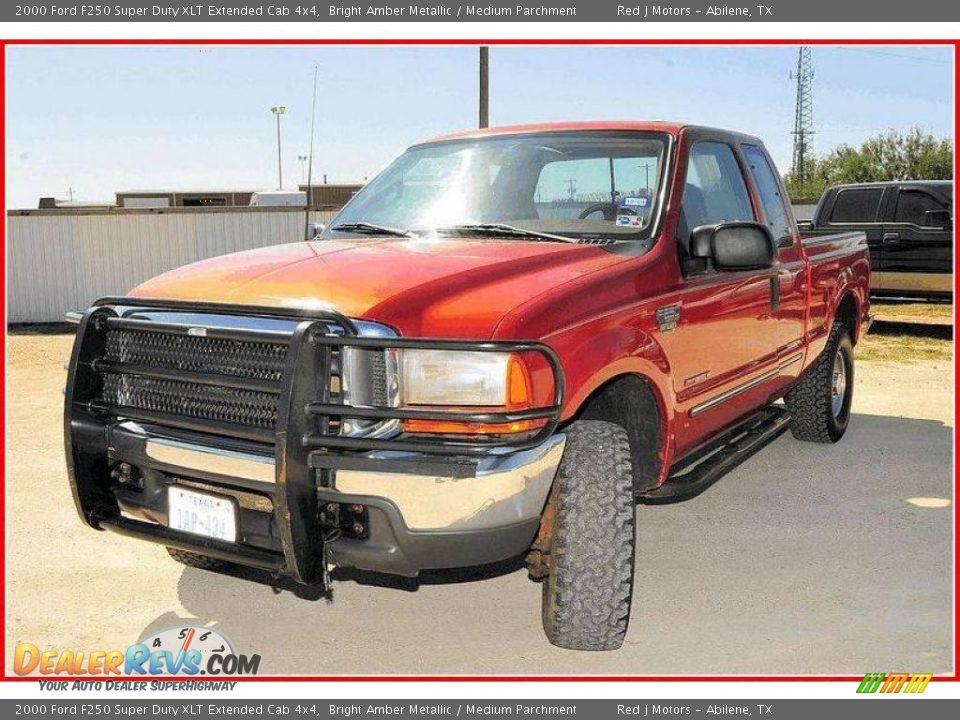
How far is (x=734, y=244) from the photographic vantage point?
405 cm

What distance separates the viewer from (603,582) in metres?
3.31

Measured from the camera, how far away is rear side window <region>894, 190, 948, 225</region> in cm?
1307

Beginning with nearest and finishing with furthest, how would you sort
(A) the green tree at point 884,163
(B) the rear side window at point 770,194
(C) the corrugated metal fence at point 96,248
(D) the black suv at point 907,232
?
(B) the rear side window at point 770,194
(D) the black suv at point 907,232
(C) the corrugated metal fence at point 96,248
(A) the green tree at point 884,163

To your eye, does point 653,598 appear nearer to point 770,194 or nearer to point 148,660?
point 148,660

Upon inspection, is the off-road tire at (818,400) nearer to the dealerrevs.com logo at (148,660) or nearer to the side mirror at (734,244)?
the side mirror at (734,244)

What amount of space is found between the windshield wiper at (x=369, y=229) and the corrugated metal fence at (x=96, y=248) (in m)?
13.9


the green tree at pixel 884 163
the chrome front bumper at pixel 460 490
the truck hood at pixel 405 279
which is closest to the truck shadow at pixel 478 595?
the chrome front bumper at pixel 460 490

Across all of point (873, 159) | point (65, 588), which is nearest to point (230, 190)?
point (873, 159)

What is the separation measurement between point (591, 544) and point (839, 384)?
4.31 m

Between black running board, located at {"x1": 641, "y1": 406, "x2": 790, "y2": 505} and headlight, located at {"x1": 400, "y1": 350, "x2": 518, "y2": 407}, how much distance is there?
1.30 meters

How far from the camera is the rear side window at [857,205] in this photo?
1348cm

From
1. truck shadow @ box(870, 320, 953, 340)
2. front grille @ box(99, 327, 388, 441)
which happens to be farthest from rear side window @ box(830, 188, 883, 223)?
front grille @ box(99, 327, 388, 441)

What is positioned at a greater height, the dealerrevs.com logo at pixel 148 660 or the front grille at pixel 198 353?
the front grille at pixel 198 353

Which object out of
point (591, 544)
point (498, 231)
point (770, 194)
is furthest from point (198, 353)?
point (770, 194)
